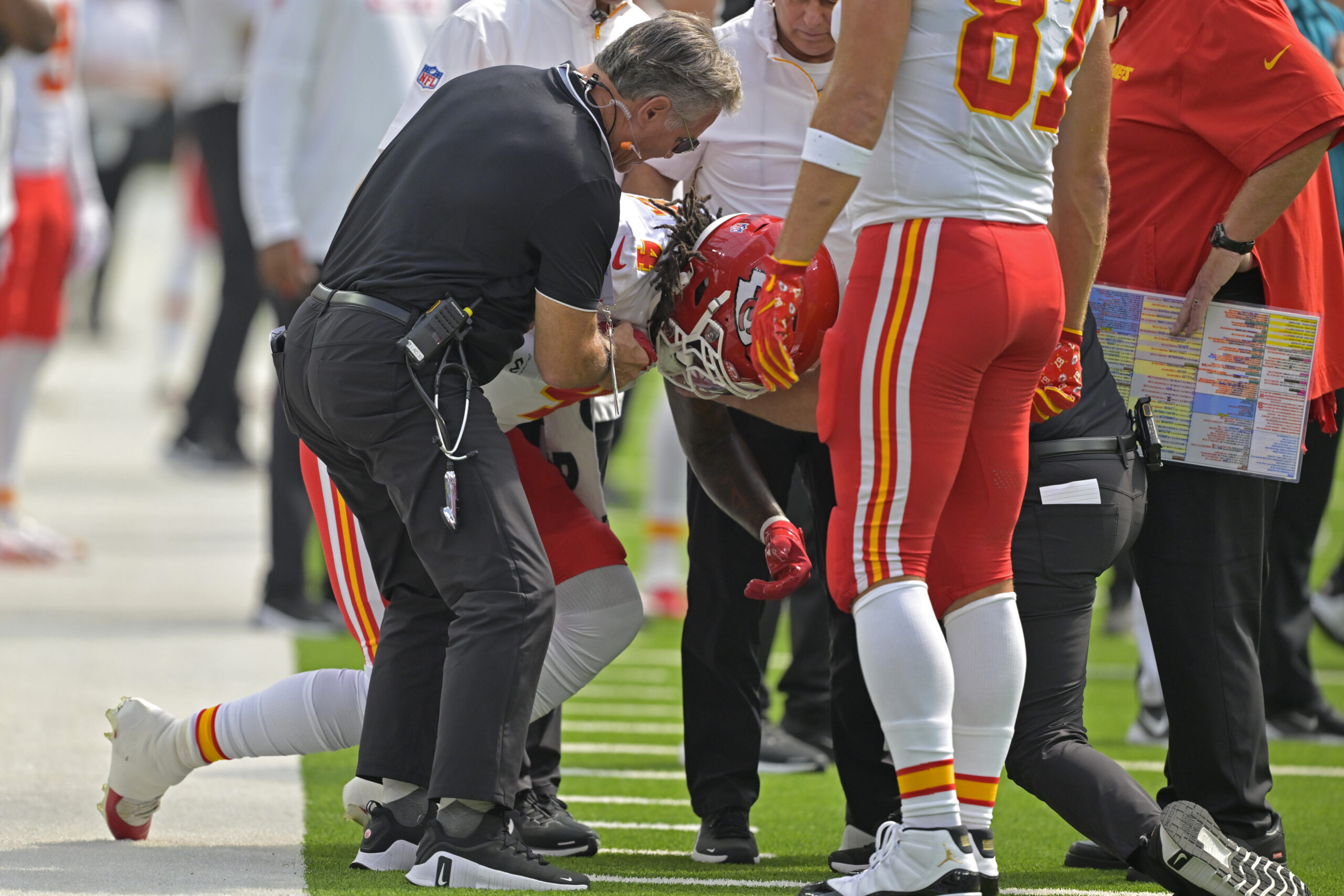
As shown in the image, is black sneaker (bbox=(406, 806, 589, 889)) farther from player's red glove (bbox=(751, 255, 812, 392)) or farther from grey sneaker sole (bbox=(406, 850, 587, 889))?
player's red glove (bbox=(751, 255, 812, 392))

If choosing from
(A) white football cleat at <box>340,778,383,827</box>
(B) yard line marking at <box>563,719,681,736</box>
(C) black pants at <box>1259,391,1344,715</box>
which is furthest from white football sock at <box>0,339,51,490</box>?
(C) black pants at <box>1259,391,1344,715</box>

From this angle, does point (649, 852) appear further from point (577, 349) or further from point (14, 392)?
point (14, 392)

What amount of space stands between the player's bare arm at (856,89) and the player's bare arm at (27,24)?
468 centimetres

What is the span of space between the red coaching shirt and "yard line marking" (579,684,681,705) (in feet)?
10.1

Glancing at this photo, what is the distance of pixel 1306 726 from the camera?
566cm

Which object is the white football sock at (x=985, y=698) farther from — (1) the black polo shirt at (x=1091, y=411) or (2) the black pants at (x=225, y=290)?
(2) the black pants at (x=225, y=290)

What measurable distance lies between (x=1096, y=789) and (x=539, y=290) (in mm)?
1417

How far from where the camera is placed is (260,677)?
5.96 m

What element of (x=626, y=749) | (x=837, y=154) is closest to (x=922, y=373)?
(x=837, y=154)

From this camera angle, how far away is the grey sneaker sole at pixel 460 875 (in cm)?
325

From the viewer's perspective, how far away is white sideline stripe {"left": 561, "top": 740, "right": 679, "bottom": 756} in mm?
5434

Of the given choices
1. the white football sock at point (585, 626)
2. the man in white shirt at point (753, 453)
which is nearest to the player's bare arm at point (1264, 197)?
the man in white shirt at point (753, 453)

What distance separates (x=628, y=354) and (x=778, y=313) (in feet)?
1.64

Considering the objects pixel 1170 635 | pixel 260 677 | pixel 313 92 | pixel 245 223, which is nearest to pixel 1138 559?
pixel 1170 635
